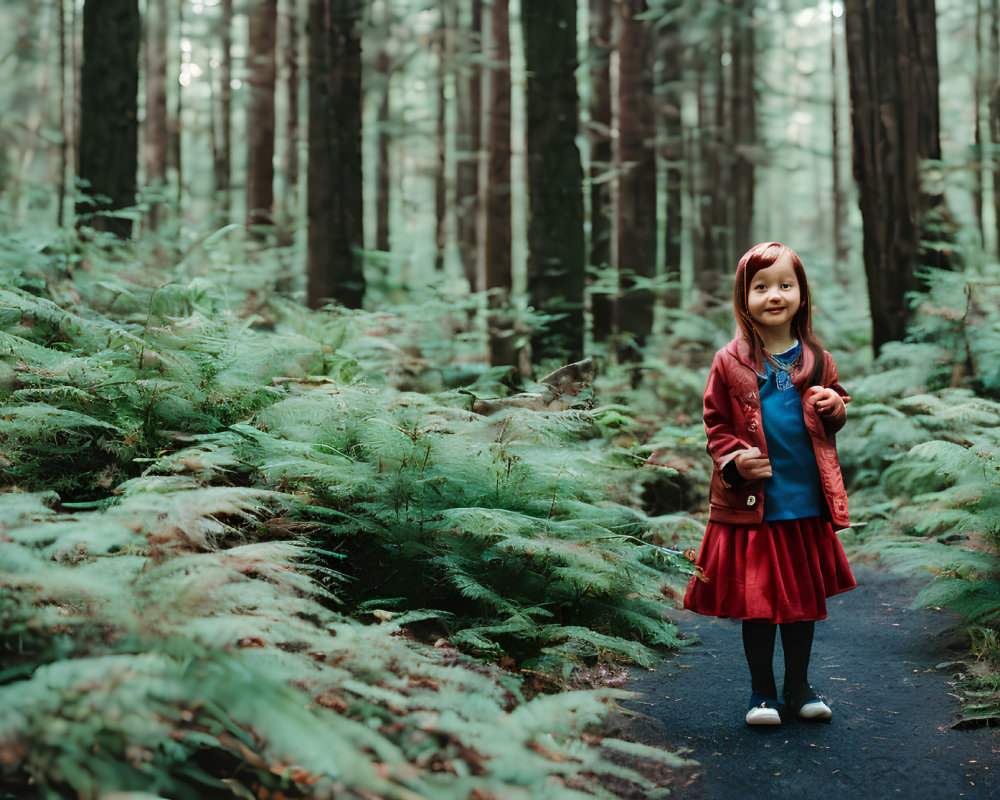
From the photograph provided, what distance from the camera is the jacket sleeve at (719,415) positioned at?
331 cm

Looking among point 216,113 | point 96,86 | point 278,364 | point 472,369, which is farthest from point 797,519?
point 216,113

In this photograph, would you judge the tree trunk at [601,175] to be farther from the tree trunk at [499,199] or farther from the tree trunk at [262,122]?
the tree trunk at [262,122]

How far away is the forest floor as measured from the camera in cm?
274

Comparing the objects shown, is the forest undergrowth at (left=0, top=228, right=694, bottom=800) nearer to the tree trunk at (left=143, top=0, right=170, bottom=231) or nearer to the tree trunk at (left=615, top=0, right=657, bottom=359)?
the tree trunk at (left=615, top=0, right=657, bottom=359)

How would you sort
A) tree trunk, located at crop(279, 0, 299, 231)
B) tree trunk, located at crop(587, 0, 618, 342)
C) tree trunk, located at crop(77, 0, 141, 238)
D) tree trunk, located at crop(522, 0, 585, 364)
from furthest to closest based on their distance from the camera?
tree trunk, located at crop(279, 0, 299, 231) → tree trunk, located at crop(587, 0, 618, 342) → tree trunk, located at crop(77, 0, 141, 238) → tree trunk, located at crop(522, 0, 585, 364)

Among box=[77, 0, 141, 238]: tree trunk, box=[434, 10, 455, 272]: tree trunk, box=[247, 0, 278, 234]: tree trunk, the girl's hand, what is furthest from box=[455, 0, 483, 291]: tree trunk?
the girl's hand

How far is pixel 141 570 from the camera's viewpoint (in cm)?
243

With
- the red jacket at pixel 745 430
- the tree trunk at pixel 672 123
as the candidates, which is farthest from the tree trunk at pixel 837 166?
the red jacket at pixel 745 430

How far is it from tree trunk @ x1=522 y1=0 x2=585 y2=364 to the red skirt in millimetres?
5673

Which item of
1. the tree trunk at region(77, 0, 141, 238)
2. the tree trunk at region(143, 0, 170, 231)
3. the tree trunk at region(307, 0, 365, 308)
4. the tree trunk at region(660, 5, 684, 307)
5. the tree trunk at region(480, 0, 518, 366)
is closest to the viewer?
the tree trunk at region(77, 0, 141, 238)

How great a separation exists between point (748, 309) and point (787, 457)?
69 cm

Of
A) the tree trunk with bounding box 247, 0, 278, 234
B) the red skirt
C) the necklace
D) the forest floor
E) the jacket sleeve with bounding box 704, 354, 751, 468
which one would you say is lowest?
the forest floor

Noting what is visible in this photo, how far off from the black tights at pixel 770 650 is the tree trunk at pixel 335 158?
7673 millimetres

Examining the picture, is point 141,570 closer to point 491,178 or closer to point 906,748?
point 906,748
